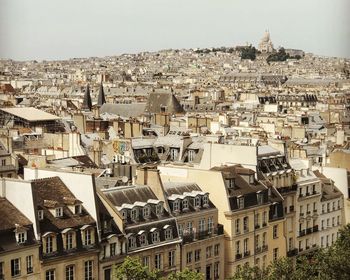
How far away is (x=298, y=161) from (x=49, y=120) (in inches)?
578

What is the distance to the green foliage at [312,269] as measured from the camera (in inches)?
664

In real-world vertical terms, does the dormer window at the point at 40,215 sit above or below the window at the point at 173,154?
above

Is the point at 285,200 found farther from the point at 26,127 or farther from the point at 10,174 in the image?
the point at 26,127

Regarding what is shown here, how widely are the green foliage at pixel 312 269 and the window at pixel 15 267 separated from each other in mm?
3960

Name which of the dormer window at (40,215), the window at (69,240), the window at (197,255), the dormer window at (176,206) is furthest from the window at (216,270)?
the dormer window at (40,215)

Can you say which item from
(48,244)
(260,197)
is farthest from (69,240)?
(260,197)

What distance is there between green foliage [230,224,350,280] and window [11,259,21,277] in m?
3.96

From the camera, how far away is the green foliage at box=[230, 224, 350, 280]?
16859 millimetres

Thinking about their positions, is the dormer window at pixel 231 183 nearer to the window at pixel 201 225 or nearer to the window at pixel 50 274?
the window at pixel 201 225

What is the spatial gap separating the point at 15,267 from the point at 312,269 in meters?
6.20

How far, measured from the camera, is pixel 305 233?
2419 cm

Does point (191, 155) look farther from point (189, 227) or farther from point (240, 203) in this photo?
point (189, 227)

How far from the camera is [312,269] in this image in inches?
708

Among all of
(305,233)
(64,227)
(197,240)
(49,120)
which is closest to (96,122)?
(49,120)
